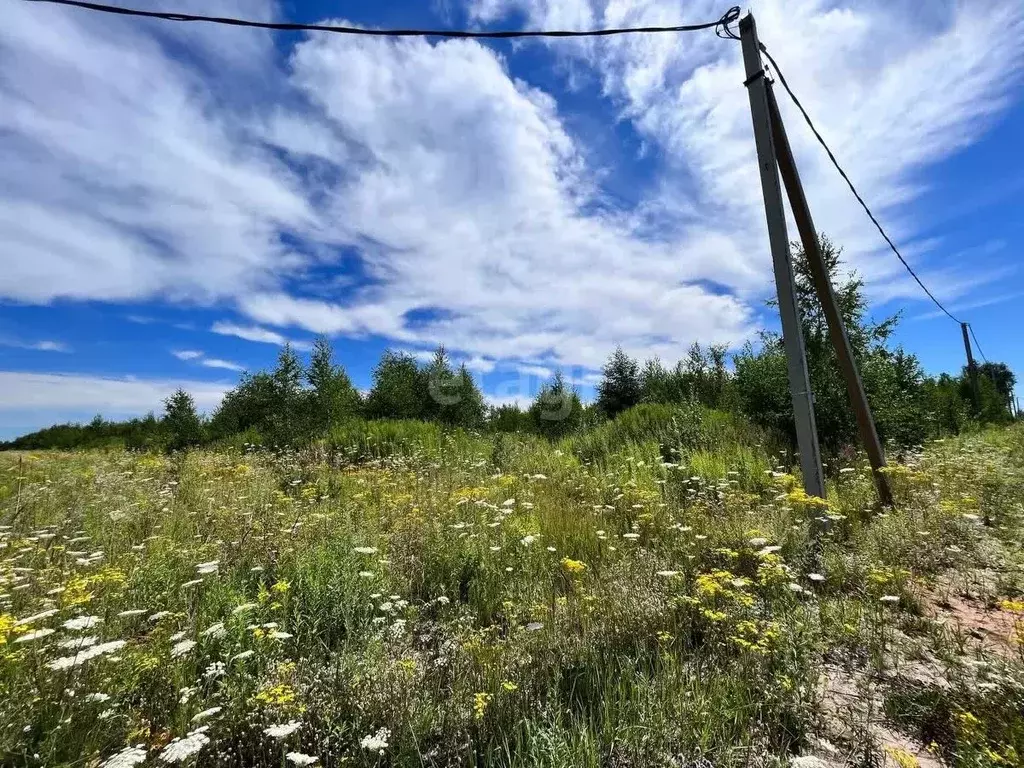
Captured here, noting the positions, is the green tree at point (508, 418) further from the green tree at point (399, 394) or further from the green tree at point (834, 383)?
the green tree at point (834, 383)

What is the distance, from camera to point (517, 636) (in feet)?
9.58

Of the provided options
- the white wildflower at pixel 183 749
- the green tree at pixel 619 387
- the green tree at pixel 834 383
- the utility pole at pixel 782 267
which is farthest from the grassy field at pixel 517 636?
the green tree at pixel 619 387

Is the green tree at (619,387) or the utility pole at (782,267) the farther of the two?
the green tree at (619,387)

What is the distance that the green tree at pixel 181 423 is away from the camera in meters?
28.3

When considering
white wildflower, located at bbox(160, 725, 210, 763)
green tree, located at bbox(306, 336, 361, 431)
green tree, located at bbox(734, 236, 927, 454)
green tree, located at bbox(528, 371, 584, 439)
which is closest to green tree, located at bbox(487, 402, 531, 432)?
green tree, located at bbox(528, 371, 584, 439)

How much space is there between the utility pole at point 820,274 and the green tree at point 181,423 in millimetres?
31307

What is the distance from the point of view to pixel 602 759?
2051 mm

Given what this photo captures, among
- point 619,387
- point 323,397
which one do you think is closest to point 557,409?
point 619,387

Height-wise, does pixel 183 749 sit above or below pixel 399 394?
below

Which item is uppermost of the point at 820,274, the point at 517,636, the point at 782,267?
the point at 820,274

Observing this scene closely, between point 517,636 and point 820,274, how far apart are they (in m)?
5.49

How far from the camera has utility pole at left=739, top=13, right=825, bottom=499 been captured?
4574 millimetres

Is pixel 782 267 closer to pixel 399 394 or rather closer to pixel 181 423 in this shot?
pixel 399 394

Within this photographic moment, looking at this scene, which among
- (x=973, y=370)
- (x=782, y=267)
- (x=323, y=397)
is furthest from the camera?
(x=973, y=370)
